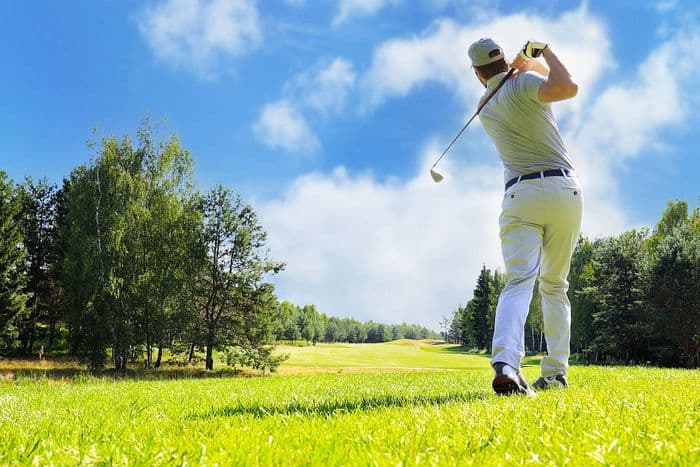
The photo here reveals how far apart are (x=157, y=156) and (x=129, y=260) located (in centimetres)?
736

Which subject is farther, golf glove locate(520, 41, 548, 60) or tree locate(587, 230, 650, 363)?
tree locate(587, 230, 650, 363)

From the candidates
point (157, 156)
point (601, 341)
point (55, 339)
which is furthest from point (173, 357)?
point (601, 341)

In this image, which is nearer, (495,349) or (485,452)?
(485,452)

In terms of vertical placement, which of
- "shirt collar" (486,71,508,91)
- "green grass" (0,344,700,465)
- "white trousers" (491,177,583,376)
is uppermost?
"shirt collar" (486,71,508,91)

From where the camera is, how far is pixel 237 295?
111 ft

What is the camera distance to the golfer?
13.3 ft

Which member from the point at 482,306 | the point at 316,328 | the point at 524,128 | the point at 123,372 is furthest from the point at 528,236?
the point at 316,328

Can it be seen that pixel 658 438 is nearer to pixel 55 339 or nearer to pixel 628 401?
pixel 628 401

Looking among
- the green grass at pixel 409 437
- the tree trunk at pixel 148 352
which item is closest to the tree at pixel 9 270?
the tree trunk at pixel 148 352

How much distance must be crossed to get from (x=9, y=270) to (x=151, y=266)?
14.0 m

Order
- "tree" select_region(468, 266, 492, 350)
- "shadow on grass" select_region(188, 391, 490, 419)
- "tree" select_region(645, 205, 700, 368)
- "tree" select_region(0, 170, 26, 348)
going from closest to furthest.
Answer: "shadow on grass" select_region(188, 391, 490, 419) < "tree" select_region(645, 205, 700, 368) < "tree" select_region(0, 170, 26, 348) < "tree" select_region(468, 266, 492, 350)

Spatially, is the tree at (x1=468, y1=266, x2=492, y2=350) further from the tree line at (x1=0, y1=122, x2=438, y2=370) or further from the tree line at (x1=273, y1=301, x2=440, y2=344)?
the tree line at (x1=0, y1=122, x2=438, y2=370)

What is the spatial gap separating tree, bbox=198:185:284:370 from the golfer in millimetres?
30471

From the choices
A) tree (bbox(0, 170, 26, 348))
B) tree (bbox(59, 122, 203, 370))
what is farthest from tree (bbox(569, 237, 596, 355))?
tree (bbox(0, 170, 26, 348))
